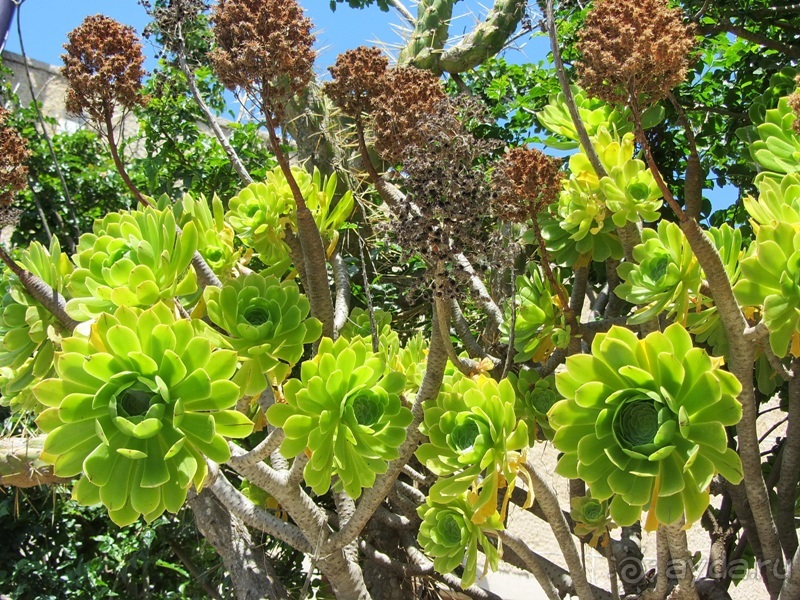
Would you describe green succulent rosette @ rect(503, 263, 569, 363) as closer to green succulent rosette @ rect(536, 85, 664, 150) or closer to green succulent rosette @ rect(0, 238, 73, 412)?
green succulent rosette @ rect(536, 85, 664, 150)

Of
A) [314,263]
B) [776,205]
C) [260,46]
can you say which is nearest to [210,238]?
[314,263]

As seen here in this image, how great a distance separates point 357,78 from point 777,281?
78 centimetres

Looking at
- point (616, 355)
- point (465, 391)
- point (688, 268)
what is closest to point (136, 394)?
point (465, 391)

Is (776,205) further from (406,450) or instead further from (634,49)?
(406,450)

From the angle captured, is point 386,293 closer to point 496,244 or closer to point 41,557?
point 496,244

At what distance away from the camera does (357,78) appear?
1.38 m

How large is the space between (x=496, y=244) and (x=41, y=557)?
96.3 inches

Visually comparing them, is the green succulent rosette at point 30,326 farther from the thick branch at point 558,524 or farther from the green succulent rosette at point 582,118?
the green succulent rosette at point 582,118

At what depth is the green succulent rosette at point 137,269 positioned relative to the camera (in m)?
1.15

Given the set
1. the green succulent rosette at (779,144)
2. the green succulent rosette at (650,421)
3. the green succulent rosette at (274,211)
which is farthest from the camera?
the green succulent rosette at (274,211)

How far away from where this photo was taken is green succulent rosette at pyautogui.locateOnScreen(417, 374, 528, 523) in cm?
110

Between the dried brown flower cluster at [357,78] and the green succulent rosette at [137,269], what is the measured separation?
0.41 meters

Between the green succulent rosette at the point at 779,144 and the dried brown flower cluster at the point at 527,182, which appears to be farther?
the green succulent rosette at the point at 779,144

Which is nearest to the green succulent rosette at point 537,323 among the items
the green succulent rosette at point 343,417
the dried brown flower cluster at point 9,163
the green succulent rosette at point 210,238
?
the green succulent rosette at point 343,417
